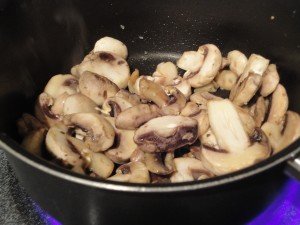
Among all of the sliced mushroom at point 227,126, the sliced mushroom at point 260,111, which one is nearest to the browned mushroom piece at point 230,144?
the sliced mushroom at point 227,126

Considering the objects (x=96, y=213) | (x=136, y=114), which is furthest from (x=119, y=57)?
(x=96, y=213)

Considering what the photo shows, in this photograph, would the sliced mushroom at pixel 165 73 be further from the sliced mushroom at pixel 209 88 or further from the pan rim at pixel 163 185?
the pan rim at pixel 163 185

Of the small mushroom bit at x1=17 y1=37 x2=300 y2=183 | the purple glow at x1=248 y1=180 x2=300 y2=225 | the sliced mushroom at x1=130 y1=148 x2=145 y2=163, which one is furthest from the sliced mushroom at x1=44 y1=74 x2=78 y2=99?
the purple glow at x1=248 y1=180 x2=300 y2=225

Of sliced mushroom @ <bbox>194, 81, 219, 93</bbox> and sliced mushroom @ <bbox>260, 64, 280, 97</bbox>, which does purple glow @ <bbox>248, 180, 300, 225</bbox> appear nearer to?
sliced mushroom @ <bbox>260, 64, 280, 97</bbox>

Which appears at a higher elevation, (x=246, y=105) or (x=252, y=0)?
→ (x=252, y=0)

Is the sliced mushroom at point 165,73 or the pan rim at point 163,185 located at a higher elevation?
the pan rim at point 163,185

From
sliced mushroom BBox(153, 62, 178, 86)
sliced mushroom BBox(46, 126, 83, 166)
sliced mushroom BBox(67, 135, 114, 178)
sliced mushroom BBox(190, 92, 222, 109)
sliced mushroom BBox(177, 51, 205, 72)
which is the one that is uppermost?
sliced mushroom BBox(177, 51, 205, 72)

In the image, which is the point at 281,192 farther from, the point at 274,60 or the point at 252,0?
the point at 252,0
